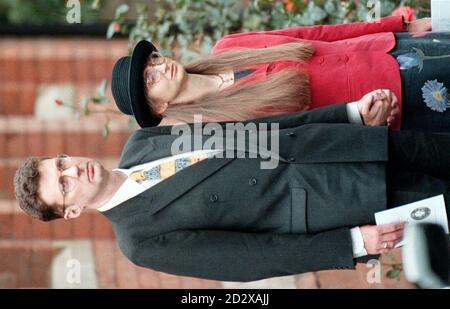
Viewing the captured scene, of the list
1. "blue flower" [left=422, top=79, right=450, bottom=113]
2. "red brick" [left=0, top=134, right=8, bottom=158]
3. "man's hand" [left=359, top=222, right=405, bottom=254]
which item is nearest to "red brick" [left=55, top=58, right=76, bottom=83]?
"red brick" [left=0, top=134, right=8, bottom=158]

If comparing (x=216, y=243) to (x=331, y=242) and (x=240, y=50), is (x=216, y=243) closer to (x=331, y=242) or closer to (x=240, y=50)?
→ (x=331, y=242)

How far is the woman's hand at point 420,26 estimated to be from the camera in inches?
116

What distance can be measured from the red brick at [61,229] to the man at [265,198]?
2.12 m

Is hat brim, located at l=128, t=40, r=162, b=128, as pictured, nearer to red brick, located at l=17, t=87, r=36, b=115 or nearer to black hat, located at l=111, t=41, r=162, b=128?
black hat, located at l=111, t=41, r=162, b=128

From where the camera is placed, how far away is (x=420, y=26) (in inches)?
117

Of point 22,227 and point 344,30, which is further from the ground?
point 344,30

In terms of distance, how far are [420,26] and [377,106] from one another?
0.58 metres

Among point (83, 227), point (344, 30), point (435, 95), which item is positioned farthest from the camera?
point (83, 227)

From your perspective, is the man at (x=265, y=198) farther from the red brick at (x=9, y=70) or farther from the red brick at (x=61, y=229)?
the red brick at (x=9, y=70)

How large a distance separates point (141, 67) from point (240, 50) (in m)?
0.36

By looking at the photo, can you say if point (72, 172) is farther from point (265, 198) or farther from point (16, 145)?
point (16, 145)

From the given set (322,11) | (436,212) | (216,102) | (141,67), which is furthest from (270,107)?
(322,11)

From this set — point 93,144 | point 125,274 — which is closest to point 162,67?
point 125,274

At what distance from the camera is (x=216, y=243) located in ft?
7.95
